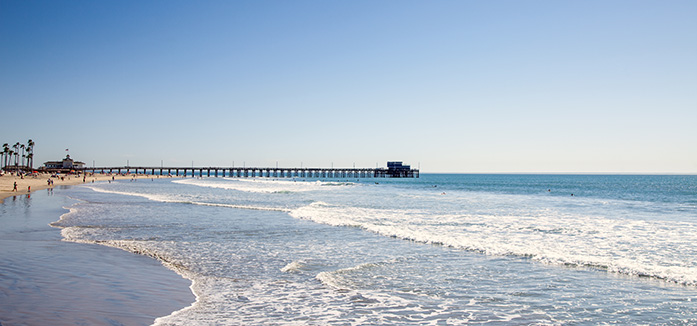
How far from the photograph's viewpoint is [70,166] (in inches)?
5182

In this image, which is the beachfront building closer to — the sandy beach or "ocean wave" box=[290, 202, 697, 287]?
the sandy beach

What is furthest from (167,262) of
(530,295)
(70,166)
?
(70,166)

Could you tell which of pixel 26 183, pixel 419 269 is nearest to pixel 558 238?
pixel 419 269

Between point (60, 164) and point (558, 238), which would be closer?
point (558, 238)

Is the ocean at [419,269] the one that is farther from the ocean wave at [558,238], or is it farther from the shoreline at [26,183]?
the shoreline at [26,183]

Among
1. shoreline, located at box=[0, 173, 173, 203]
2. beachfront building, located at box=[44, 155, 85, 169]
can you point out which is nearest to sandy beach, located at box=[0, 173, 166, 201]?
shoreline, located at box=[0, 173, 173, 203]

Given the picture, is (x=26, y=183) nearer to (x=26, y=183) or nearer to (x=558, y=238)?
(x=26, y=183)

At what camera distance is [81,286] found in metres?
7.93

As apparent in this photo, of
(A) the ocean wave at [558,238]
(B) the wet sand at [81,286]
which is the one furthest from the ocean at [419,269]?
(B) the wet sand at [81,286]

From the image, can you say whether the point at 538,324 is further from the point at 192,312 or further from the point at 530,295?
the point at 192,312

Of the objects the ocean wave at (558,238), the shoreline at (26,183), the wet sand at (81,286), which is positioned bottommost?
the shoreline at (26,183)

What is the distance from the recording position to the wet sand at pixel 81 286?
6266 mm

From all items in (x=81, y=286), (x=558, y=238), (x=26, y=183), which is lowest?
(x=26, y=183)

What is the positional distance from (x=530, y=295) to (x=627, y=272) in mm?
3527
